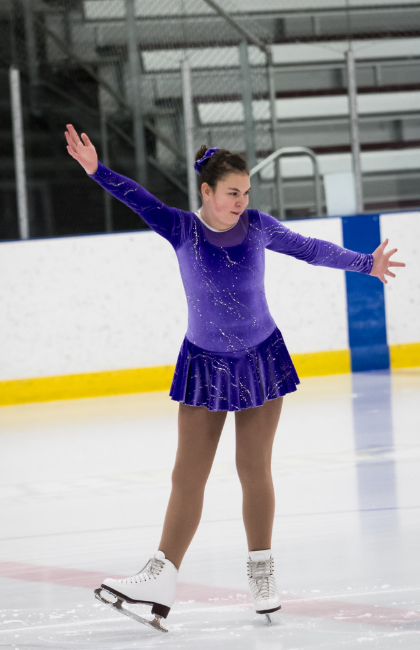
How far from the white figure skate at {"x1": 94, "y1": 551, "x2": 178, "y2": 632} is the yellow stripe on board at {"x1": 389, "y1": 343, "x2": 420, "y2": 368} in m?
6.09

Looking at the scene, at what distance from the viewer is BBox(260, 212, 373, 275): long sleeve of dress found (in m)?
2.80

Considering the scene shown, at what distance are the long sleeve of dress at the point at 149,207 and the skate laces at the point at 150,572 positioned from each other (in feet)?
2.84

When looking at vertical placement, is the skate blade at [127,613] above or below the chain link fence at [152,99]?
below

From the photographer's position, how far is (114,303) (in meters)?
7.91

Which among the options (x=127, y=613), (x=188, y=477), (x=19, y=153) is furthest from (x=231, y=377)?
(x=19, y=153)

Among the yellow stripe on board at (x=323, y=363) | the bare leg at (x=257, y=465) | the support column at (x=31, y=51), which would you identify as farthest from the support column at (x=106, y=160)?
the bare leg at (x=257, y=465)

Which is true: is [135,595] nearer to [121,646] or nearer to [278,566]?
[121,646]

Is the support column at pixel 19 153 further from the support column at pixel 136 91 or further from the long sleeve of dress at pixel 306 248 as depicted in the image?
the long sleeve of dress at pixel 306 248

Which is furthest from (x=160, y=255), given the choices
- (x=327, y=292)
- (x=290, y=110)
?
(x=290, y=110)

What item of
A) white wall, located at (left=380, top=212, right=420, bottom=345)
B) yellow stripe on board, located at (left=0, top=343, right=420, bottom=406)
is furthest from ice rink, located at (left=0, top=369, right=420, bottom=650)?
white wall, located at (left=380, top=212, right=420, bottom=345)

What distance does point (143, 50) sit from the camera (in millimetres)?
8477

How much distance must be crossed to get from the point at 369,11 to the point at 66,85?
300 cm

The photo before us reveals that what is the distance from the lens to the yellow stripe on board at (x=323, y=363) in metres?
8.26

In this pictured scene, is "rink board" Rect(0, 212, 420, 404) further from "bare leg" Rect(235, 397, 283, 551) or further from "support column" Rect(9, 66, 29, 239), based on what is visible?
"bare leg" Rect(235, 397, 283, 551)
